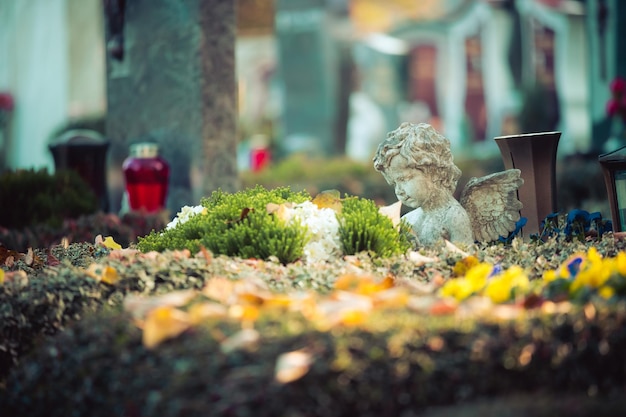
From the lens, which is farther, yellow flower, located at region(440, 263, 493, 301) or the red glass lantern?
the red glass lantern

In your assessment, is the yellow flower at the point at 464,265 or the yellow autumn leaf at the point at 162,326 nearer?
the yellow autumn leaf at the point at 162,326

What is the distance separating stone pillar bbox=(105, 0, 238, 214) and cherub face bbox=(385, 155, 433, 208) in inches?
166

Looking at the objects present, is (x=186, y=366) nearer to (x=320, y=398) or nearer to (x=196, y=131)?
(x=320, y=398)

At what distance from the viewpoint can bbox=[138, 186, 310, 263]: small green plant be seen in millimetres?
4500

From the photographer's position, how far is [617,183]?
16.6 feet

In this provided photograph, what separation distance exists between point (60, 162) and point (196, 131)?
1.61 meters

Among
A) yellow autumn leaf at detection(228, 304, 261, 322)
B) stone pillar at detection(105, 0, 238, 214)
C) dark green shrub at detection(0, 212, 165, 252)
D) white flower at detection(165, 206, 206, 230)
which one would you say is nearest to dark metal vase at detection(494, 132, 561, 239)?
white flower at detection(165, 206, 206, 230)

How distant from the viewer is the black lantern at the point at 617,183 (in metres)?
5.03

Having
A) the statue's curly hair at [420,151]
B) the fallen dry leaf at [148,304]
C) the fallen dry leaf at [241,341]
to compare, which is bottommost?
the fallen dry leaf at [241,341]

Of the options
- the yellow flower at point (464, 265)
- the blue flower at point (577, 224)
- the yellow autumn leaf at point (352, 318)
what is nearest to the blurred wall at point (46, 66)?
the blue flower at point (577, 224)

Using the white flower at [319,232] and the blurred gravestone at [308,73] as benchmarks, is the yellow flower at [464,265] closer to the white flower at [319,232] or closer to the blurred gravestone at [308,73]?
the white flower at [319,232]

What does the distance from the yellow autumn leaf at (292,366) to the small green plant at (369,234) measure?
5.95 feet

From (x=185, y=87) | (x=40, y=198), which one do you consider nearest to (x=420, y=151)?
(x=40, y=198)

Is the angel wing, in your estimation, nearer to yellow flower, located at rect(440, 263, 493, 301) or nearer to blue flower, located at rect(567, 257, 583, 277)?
blue flower, located at rect(567, 257, 583, 277)
